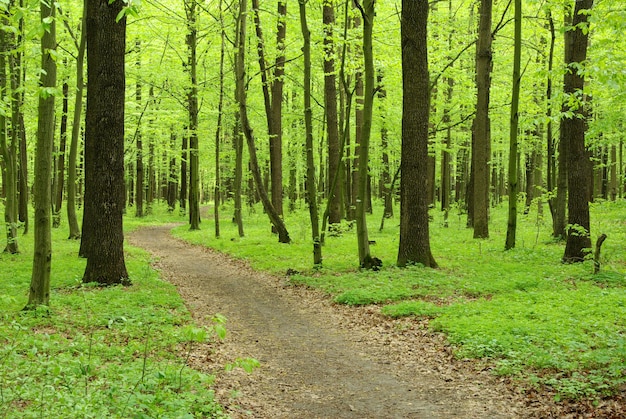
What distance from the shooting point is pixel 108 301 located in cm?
925

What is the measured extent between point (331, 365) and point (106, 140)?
700 cm

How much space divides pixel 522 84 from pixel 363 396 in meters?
20.7

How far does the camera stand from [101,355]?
6320 mm

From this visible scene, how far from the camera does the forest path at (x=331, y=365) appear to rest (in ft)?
18.2

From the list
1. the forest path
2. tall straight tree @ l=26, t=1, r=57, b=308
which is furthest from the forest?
the forest path

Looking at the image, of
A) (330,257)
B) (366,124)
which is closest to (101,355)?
(366,124)

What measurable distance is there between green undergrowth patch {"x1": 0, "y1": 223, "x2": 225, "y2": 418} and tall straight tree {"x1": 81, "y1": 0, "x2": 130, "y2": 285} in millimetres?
662

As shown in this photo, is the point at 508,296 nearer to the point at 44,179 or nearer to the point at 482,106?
the point at 44,179

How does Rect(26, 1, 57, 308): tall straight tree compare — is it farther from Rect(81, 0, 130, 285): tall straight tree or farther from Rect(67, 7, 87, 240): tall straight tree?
Rect(67, 7, 87, 240): tall straight tree

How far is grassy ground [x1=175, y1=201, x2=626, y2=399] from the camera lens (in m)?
6.07

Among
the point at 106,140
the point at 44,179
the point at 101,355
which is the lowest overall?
the point at 101,355

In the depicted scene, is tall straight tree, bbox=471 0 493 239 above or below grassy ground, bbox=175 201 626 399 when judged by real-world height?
above

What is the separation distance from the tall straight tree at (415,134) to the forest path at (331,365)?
117 inches

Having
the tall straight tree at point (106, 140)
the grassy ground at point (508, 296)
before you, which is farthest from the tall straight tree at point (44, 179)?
the grassy ground at point (508, 296)
